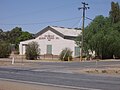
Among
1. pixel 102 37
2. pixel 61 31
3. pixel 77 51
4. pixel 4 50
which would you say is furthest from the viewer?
pixel 61 31

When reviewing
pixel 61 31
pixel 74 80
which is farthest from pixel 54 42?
pixel 74 80

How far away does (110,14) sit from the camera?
257 feet

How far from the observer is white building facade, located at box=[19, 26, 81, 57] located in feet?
237

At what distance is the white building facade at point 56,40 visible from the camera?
237 feet

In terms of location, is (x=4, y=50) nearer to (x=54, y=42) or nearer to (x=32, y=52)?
(x=32, y=52)

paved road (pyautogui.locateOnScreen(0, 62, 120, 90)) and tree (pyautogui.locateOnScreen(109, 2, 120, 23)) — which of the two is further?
tree (pyautogui.locateOnScreen(109, 2, 120, 23))

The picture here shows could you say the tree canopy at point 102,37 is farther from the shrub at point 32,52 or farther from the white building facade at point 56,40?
the shrub at point 32,52

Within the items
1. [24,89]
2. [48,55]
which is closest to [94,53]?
[48,55]

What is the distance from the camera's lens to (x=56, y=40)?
245ft

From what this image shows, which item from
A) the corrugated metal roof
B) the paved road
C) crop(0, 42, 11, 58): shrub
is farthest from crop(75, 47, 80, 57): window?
the paved road

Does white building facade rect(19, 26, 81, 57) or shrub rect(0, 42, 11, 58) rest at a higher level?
white building facade rect(19, 26, 81, 57)

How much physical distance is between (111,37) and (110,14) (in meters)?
13.5

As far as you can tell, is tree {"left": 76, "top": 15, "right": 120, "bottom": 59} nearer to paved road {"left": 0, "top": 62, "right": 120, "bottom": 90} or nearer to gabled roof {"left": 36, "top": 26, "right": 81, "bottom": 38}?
gabled roof {"left": 36, "top": 26, "right": 81, "bottom": 38}

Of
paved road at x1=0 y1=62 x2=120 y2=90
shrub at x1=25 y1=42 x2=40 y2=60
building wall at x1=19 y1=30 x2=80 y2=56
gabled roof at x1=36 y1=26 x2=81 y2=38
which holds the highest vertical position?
gabled roof at x1=36 y1=26 x2=81 y2=38
